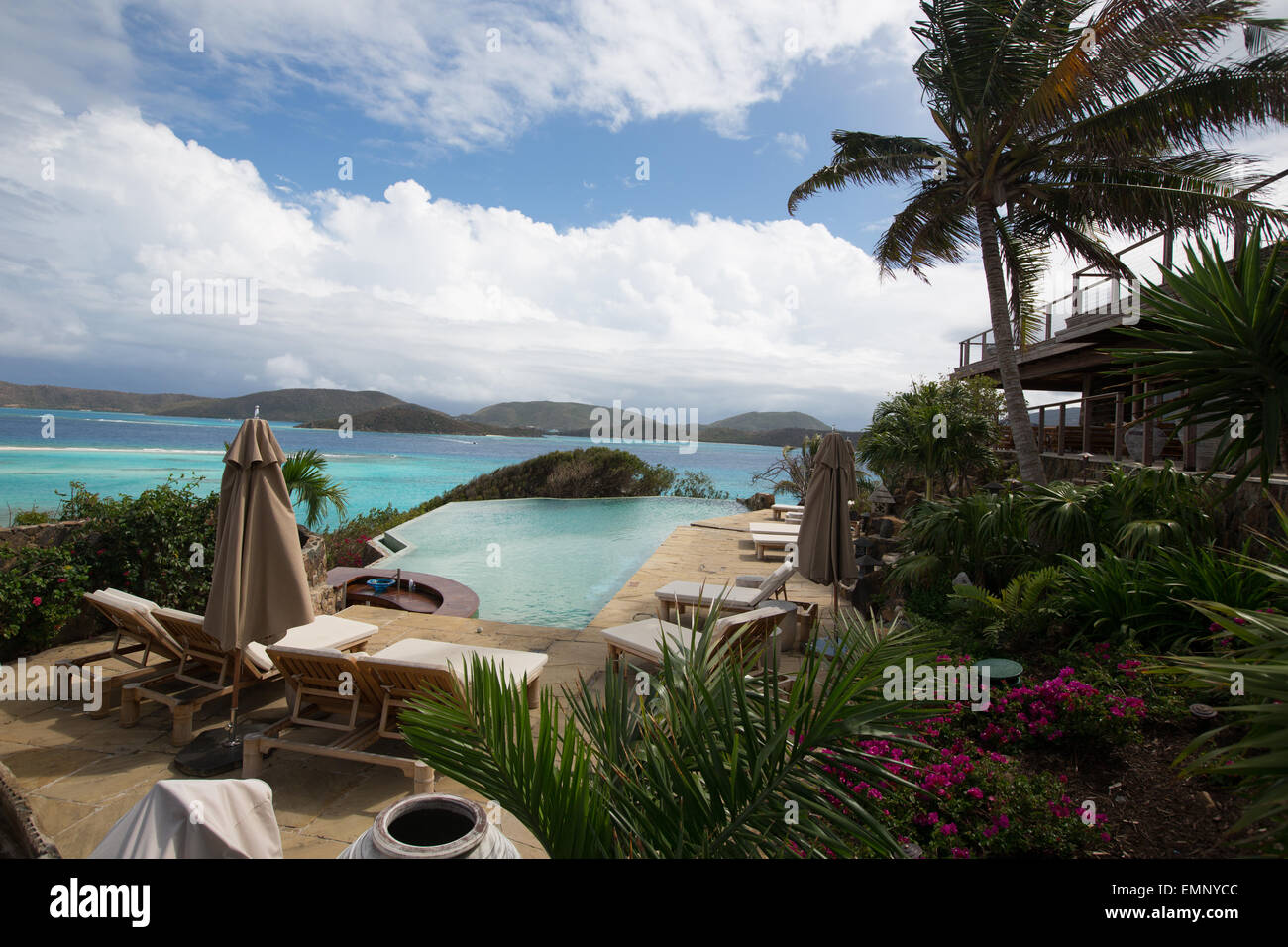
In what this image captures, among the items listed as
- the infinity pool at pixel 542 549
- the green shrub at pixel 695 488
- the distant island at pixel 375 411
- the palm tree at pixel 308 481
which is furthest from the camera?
the distant island at pixel 375 411

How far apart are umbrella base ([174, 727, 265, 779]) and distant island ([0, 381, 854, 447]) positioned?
142ft

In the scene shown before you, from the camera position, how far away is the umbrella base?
3.50 m

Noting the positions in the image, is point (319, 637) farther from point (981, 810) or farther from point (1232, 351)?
point (1232, 351)

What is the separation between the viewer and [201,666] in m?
4.59

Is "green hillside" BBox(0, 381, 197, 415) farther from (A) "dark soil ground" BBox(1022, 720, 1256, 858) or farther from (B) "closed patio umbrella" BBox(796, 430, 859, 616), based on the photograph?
(A) "dark soil ground" BBox(1022, 720, 1256, 858)

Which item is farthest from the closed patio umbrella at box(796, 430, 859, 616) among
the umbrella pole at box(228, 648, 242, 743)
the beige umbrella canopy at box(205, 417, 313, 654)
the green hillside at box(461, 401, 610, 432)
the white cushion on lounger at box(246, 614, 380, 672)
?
the green hillside at box(461, 401, 610, 432)

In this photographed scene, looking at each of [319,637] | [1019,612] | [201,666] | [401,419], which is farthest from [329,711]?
[401,419]

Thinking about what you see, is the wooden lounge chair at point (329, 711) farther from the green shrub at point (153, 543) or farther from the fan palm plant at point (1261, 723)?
the fan palm plant at point (1261, 723)

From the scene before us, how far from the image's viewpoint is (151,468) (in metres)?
35.6

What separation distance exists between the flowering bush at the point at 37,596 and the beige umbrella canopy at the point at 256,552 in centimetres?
268

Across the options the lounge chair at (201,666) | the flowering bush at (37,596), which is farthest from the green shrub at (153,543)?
the lounge chair at (201,666)

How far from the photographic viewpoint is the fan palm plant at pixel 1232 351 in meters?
2.92

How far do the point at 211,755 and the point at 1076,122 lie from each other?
37.8 feet
